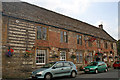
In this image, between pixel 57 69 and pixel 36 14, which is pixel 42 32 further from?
pixel 57 69

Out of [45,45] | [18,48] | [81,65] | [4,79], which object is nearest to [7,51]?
[18,48]

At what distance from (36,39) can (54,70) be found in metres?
5.14

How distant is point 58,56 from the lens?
1695 cm

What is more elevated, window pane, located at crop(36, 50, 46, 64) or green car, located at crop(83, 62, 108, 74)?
window pane, located at crop(36, 50, 46, 64)

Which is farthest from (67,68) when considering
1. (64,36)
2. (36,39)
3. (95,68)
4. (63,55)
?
(64,36)

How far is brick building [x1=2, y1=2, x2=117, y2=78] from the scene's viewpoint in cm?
1297

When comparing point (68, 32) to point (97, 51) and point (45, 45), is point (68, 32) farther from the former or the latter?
point (97, 51)

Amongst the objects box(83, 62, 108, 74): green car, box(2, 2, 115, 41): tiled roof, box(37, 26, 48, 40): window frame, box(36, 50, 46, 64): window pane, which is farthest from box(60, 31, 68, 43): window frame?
box(83, 62, 108, 74): green car

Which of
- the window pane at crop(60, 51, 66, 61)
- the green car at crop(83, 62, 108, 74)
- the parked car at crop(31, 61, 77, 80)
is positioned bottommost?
the green car at crop(83, 62, 108, 74)

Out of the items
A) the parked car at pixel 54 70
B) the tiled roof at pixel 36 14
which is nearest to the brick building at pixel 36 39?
the tiled roof at pixel 36 14

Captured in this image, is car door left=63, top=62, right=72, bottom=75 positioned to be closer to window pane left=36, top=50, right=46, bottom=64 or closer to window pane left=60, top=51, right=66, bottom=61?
window pane left=36, top=50, right=46, bottom=64

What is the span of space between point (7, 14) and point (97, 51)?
17514 mm

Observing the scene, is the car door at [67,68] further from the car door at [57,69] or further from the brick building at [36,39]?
the brick building at [36,39]

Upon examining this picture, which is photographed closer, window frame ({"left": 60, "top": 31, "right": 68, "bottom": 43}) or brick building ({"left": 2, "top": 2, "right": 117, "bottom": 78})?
brick building ({"left": 2, "top": 2, "right": 117, "bottom": 78})
